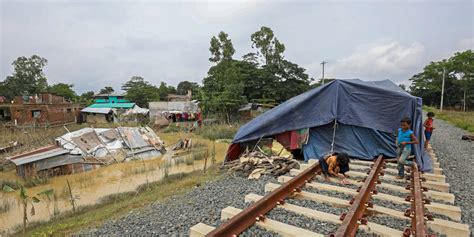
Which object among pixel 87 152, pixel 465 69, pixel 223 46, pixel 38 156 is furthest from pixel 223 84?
pixel 465 69

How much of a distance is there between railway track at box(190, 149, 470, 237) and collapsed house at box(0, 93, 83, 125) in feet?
118

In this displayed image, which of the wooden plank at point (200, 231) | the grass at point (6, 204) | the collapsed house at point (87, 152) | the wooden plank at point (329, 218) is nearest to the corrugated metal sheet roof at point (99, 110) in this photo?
the collapsed house at point (87, 152)

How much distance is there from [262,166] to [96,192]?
7.84 metres

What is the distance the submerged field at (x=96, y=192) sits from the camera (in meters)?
6.08

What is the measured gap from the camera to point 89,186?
1115cm

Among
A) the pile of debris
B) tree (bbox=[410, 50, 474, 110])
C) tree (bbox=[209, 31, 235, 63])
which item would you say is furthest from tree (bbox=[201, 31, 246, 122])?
tree (bbox=[410, 50, 474, 110])

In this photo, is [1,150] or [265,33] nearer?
[1,150]

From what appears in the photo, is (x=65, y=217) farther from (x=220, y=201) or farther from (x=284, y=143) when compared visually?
(x=284, y=143)

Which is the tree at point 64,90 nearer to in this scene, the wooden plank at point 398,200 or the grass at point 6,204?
the grass at point 6,204

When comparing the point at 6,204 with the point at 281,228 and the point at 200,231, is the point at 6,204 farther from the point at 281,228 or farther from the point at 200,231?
the point at 281,228

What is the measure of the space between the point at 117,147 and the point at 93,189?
6.64 meters

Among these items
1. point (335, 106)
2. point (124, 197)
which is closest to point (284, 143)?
point (335, 106)

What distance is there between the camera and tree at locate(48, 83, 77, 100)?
2121 inches

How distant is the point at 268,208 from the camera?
3.37 metres
